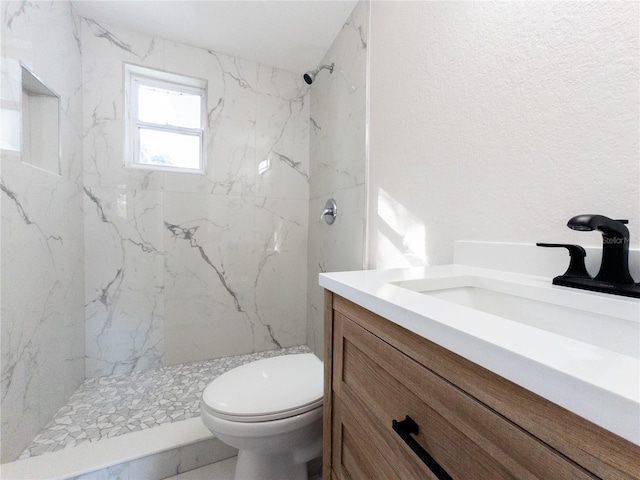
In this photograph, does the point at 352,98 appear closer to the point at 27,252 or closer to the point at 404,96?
the point at 404,96

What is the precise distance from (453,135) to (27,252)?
68.9 inches

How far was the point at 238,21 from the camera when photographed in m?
1.62

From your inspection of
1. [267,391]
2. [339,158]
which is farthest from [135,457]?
[339,158]

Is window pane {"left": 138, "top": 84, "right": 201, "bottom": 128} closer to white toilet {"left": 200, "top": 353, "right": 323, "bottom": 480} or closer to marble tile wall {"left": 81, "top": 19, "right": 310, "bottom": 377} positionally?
marble tile wall {"left": 81, "top": 19, "right": 310, "bottom": 377}

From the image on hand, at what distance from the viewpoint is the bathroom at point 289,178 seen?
0.61 meters

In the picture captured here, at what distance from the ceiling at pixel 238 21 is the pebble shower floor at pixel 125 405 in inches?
86.7

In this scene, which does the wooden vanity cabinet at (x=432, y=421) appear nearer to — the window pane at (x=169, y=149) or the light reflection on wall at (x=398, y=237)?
the light reflection on wall at (x=398, y=237)

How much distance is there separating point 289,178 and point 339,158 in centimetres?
60

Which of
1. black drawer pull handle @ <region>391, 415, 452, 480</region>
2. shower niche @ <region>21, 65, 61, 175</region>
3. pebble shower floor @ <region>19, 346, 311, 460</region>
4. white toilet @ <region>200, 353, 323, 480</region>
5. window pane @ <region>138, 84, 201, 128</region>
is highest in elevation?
window pane @ <region>138, 84, 201, 128</region>

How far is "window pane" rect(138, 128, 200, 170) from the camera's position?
74.4 inches

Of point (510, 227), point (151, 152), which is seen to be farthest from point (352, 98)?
point (151, 152)

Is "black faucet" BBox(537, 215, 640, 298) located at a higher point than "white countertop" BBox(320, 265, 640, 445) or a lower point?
higher

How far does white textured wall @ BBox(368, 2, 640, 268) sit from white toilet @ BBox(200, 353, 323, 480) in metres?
0.64

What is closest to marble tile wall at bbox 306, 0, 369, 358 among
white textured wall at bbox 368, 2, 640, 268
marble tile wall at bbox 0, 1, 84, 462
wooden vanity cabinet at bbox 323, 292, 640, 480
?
white textured wall at bbox 368, 2, 640, 268
